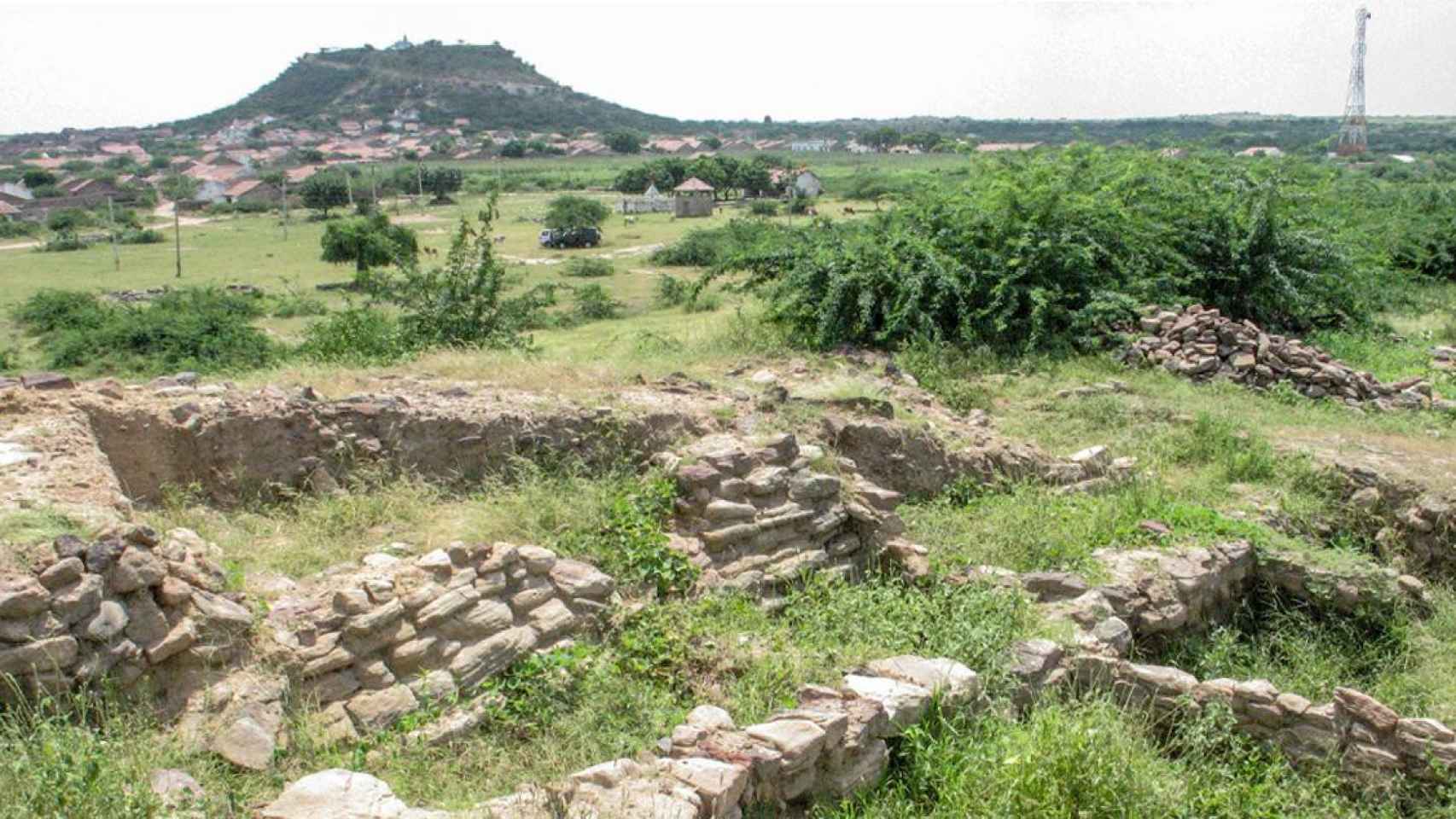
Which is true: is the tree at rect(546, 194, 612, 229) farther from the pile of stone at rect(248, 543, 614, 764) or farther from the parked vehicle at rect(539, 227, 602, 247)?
the pile of stone at rect(248, 543, 614, 764)

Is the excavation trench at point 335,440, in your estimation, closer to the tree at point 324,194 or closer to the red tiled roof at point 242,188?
the tree at point 324,194

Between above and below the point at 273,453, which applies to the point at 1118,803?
below

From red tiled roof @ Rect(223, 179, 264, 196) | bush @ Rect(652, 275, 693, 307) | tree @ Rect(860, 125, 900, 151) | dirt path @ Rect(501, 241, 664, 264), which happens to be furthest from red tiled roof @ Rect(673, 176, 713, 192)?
tree @ Rect(860, 125, 900, 151)

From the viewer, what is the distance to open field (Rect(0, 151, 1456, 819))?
468 centimetres

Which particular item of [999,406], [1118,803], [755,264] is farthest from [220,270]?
[1118,803]

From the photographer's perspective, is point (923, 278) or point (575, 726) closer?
point (575, 726)

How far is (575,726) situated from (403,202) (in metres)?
60.6

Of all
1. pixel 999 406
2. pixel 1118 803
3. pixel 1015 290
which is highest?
pixel 1015 290

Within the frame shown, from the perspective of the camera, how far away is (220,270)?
105ft

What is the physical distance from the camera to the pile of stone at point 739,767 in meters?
4.03

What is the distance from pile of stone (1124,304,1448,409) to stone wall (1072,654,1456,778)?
22.3 feet

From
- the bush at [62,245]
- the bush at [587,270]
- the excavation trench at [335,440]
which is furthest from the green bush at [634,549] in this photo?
the bush at [62,245]

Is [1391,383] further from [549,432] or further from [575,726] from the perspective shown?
[575,726]

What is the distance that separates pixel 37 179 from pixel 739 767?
294ft
